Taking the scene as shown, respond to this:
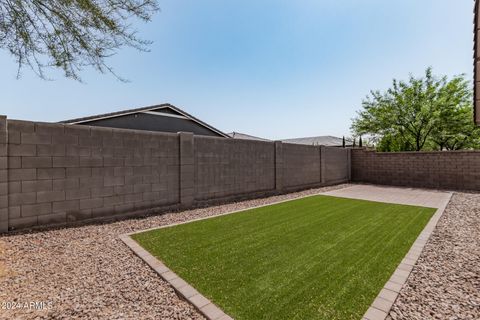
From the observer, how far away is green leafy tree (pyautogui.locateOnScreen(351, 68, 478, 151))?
1390cm

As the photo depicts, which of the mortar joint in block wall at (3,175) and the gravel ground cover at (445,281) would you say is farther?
the mortar joint in block wall at (3,175)

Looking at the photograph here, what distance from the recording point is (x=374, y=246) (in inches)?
153

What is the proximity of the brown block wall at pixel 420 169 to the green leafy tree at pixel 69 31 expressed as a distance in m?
13.9

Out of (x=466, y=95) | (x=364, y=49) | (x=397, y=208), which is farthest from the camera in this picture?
(x=466, y=95)

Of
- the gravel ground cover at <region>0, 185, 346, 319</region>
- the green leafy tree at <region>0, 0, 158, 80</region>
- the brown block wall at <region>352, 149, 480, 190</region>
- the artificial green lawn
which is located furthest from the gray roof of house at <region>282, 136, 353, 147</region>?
the gravel ground cover at <region>0, 185, 346, 319</region>

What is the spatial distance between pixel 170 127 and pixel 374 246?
11.2 metres

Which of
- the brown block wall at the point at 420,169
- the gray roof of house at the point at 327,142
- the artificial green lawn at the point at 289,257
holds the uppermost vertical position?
the gray roof of house at the point at 327,142

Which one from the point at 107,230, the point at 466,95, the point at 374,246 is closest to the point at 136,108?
the point at 107,230

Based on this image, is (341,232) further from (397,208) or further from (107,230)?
(107,230)

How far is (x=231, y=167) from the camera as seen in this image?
317 inches

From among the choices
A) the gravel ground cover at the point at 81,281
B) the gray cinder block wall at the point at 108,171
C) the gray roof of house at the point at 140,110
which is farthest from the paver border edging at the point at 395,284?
the gray roof of house at the point at 140,110

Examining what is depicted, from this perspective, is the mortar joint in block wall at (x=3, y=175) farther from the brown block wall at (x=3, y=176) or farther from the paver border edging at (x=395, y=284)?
the paver border edging at (x=395, y=284)

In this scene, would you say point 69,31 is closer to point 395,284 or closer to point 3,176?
point 3,176

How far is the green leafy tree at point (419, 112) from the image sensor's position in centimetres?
1390
